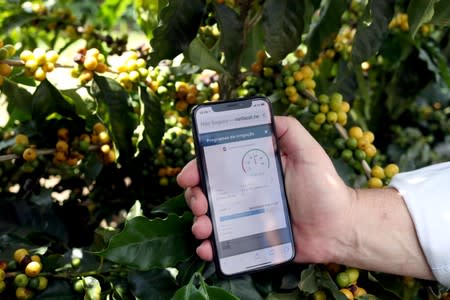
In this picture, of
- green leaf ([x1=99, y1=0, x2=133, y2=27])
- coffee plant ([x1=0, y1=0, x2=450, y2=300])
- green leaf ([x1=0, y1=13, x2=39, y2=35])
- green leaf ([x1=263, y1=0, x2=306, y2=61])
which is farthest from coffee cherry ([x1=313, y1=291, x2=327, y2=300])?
green leaf ([x1=99, y1=0, x2=133, y2=27])

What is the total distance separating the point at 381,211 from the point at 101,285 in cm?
52

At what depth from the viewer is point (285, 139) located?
103 cm

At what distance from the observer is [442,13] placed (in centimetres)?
93

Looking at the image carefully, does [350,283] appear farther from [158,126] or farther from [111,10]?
[111,10]

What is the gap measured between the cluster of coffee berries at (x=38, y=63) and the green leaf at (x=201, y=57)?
0.27 m

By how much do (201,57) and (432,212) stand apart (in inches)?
20.0

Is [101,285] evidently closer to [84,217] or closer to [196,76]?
[84,217]

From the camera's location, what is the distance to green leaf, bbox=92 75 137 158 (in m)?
1.12

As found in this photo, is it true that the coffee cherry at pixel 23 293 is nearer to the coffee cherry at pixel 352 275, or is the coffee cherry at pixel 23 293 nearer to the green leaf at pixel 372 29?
the coffee cherry at pixel 352 275

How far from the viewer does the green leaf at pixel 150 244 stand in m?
0.85

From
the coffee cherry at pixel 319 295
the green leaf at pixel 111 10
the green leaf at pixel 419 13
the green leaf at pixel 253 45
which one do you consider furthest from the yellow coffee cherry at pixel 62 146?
the green leaf at pixel 111 10

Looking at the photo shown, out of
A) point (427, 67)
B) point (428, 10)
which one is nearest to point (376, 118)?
point (427, 67)

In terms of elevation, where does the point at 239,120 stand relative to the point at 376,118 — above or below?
above

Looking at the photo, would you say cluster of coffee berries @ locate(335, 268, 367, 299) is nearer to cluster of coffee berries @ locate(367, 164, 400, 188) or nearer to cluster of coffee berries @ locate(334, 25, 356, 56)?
cluster of coffee berries @ locate(367, 164, 400, 188)
